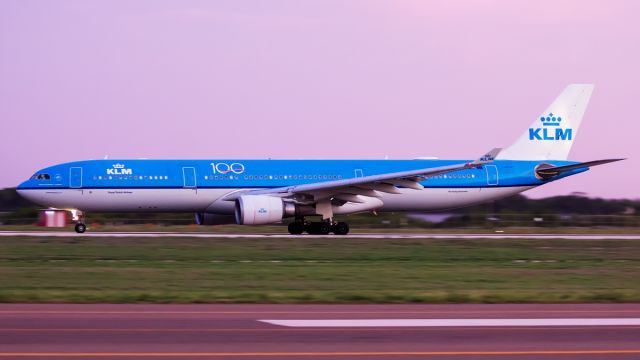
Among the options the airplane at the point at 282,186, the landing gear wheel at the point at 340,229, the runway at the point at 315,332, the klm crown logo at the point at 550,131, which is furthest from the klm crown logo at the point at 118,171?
the runway at the point at 315,332

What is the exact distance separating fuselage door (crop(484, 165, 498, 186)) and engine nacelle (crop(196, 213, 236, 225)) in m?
10.8

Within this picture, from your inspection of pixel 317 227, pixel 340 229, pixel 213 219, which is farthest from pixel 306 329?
pixel 213 219

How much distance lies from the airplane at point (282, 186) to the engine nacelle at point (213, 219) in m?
0.04

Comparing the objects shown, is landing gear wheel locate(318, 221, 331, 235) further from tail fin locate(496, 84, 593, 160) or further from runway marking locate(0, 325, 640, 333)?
runway marking locate(0, 325, 640, 333)

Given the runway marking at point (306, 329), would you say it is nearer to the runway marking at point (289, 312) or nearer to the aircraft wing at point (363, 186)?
the runway marking at point (289, 312)

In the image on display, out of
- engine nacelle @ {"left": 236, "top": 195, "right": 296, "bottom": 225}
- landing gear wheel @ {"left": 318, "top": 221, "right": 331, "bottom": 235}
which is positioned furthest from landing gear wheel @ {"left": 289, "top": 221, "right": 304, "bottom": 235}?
engine nacelle @ {"left": 236, "top": 195, "right": 296, "bottom": 225}

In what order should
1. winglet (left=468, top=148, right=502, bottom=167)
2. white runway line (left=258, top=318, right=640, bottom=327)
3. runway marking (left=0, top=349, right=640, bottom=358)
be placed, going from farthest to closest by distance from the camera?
1. winglet (left=468, top=148, right=502, bottom=167)
2. white runway line (left=258, top=318, right=640, bottom=327)
3. runway marking (left=0, top=349, right=640, bottom=358)

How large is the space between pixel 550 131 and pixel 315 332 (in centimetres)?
3364

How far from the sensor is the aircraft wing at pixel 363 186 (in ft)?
120

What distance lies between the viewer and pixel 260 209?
36250 millimetres

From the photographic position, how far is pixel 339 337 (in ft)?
37.0

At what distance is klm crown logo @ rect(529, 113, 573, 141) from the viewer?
43.2 metres

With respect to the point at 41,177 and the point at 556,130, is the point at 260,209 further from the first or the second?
the point at 556,130

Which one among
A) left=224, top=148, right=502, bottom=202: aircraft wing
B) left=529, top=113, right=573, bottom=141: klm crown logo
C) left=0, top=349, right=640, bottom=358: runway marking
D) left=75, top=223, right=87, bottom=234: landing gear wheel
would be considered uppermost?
left=529, top=113, right=573, bottom=141: klm crown logo
